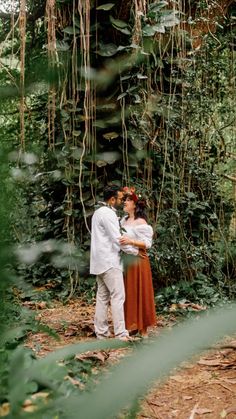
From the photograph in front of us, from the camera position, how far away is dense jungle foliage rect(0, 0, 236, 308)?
6348mm

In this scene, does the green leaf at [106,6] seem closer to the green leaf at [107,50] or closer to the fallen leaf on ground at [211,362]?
the green leaf at [107,50]

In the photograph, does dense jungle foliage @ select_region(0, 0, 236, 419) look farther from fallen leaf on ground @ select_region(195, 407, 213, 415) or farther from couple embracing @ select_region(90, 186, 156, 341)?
fallen leaf on ground @ select_region(195, 407, 213, 415)

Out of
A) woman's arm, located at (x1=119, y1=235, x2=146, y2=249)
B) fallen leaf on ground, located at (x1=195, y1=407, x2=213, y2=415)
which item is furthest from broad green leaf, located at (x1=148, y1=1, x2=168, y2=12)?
fallen leaf on ground, located at (x1=195, y1=407, x2=213, y2=415)

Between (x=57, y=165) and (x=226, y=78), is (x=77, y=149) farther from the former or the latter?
(x=226, y=78)

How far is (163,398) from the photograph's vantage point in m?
3.69

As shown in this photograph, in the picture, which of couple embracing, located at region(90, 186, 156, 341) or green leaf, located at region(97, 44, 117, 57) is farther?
green leaf, located at region(97, 44, 117, 57)

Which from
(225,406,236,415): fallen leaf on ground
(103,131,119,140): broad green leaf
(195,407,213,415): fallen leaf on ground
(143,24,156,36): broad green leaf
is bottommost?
(195,407,213,415): fallen leaf on ground

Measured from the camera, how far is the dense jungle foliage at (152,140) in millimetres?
6348

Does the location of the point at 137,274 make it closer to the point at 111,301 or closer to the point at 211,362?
the point at 111,301

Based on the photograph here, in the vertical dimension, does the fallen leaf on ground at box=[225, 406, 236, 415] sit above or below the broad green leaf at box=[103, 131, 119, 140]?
below

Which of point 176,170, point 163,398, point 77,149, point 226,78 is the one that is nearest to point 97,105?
point 77,149

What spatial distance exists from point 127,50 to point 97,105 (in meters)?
0.71

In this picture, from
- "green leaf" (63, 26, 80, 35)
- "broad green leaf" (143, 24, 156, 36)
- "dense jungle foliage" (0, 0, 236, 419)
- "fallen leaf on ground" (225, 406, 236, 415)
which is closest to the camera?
"fallen leaf on ground" (225, 406, 236, 415)

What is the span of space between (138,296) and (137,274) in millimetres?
180
